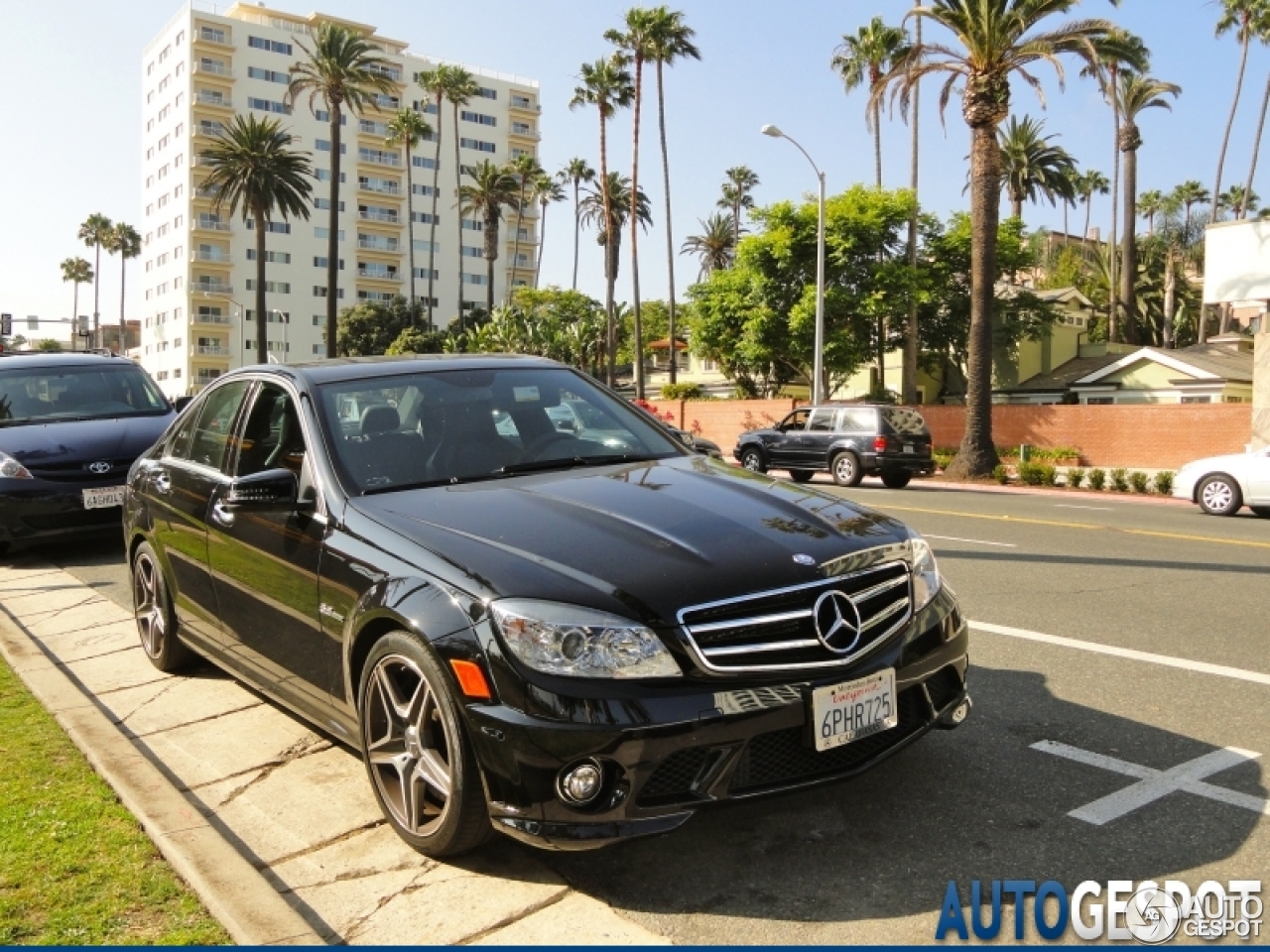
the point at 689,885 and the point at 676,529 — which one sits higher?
the point at 676,529

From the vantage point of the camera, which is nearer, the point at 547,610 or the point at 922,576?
the point at 547,610

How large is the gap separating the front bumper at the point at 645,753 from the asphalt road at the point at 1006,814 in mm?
116

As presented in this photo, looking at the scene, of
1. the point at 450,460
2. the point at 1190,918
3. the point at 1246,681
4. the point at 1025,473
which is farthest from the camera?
the point at 1025,473

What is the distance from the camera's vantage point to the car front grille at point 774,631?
10.8 feet

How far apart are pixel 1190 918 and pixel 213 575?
13.5 ft

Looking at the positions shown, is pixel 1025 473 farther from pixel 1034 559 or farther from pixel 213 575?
pixel 213 575

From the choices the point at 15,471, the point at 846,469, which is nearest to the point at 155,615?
the point at 15,471

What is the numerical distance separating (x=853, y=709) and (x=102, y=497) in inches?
330

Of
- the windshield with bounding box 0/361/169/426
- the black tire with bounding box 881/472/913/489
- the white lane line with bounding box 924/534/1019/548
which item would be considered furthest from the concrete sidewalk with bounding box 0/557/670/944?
the black tire with bounding box 881/472/913/489

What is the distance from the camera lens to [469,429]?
468 cm

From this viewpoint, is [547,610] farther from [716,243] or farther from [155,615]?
[716,243]

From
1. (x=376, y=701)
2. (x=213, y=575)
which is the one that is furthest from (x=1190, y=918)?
(x=213, y=575)

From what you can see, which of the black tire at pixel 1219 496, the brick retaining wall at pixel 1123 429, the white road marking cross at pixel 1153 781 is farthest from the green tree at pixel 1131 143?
the white road marking cross at pixel 1153 781

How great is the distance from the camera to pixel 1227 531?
45.3 feet
